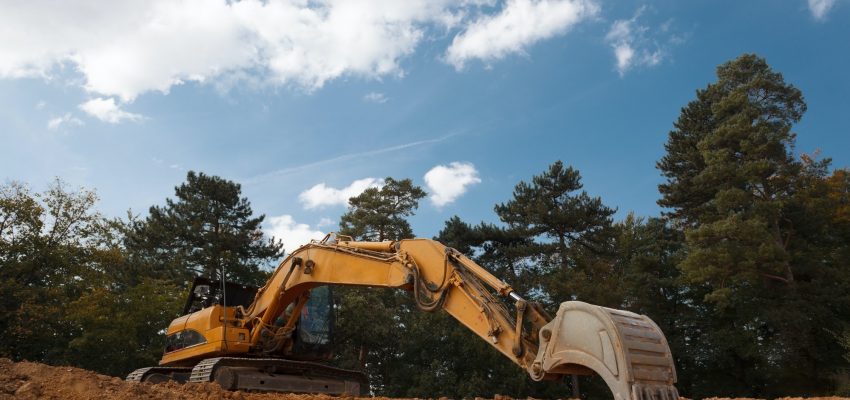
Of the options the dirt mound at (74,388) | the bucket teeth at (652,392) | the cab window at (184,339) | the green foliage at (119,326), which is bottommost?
the dirt mound at (74,388)

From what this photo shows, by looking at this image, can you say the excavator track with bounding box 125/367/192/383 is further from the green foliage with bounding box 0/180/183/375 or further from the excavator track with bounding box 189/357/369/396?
the green foliage with bounding box 0/180/183/375

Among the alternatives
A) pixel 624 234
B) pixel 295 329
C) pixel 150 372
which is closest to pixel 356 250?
pixel 295 329

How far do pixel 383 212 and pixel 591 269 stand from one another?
1084 centimetres

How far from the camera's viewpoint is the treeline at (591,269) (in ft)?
76.3

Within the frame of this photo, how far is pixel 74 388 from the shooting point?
624cm

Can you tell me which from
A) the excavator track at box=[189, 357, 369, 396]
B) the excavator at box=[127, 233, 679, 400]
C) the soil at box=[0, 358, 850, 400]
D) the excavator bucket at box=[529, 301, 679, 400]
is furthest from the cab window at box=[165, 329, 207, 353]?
the excavator bucket at box=[529, 301, 679, 400]

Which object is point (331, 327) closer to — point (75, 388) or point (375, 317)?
point (75, 388)

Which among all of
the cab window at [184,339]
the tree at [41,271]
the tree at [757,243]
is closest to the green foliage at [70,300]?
the tree at [41,271]

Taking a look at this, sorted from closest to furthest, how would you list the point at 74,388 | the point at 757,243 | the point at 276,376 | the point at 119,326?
the point at 74,388, the point at 276,376, the point at 757,243, the point at 119,326

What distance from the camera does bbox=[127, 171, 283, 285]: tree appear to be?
3064 centimetres

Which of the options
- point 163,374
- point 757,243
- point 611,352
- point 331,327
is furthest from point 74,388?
point 757,243

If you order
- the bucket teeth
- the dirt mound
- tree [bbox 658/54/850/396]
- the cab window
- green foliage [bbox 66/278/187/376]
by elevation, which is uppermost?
tree [bbox 658/54/850/396]

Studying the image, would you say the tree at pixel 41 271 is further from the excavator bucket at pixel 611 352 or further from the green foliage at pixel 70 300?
the excavator bucket at pixel 611 352

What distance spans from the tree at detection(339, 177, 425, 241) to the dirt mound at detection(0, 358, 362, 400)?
23.5 meters
